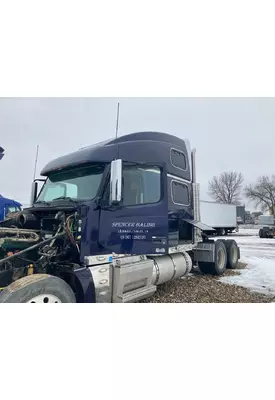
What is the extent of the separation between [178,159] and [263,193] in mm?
2120

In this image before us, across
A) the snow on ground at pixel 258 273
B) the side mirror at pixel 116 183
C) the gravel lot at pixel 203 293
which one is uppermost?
the side mirror at pixel 116 183

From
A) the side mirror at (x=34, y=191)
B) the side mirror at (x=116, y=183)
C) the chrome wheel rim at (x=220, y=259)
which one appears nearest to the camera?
the side mirror at (x=116, y=183)

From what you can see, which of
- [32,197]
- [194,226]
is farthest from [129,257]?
[32,197]

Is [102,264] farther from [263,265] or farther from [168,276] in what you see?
[263,265]

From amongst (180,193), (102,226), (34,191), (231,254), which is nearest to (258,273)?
(231,254)

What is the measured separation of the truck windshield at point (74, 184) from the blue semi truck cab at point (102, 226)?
15 millimetres

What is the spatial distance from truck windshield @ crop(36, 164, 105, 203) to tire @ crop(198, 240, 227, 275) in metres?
3.31

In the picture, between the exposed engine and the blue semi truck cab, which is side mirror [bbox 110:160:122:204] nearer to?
the blue semi truck cab

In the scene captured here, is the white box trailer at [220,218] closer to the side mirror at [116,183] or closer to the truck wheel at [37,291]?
the side mirror at [116,183]

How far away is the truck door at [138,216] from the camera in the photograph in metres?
3.14

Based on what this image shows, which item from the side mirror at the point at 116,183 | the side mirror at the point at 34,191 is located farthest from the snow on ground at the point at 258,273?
the side mirror at the point at 34,191

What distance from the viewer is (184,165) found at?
4.43 meters

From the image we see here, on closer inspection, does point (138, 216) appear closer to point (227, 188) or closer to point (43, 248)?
point (43, 248)
